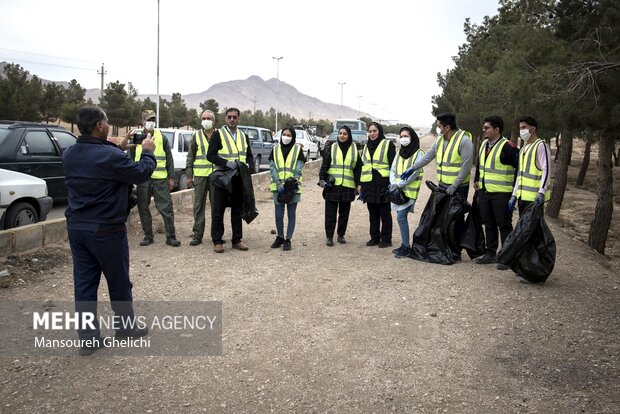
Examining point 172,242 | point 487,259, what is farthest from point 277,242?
point 487,259

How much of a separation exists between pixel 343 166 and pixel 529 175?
102 inches

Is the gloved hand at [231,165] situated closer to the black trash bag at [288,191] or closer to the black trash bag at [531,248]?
the black trash bag at [288,191]

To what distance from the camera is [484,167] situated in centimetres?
661

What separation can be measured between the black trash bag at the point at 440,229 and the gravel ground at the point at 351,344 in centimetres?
24

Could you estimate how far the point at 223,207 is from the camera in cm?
726

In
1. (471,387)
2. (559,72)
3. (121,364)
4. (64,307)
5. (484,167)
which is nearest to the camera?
(471,387)

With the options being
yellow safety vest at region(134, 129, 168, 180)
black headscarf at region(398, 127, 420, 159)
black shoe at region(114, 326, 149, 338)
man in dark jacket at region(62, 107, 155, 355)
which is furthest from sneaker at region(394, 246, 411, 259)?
man in dark jacket at region(62, 107, 155, 355)

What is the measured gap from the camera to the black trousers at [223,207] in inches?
282

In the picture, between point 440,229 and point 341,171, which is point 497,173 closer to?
point 440,229

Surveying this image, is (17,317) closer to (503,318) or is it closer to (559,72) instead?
(503,318)

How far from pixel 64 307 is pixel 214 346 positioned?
5.85 ft

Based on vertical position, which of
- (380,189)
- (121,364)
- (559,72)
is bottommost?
(121,364)

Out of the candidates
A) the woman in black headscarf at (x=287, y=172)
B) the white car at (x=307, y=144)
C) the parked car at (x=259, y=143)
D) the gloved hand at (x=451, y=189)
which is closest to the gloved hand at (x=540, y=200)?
the gloved hand at (x=451, y=189)

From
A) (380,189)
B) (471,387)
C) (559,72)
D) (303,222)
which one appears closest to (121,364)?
(471,387)
